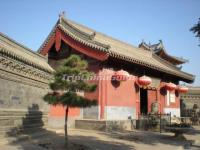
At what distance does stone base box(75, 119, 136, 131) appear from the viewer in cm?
1478

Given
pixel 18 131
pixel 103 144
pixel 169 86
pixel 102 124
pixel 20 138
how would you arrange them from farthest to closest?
pixel 169 86 → pixel 102 124 → pixel 103 144 → pixel 18 131 → pixel 20 138

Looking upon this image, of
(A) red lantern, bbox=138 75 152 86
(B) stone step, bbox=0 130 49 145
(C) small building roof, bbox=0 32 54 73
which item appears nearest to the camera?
(B) stone step, bbox=0 130 49 145

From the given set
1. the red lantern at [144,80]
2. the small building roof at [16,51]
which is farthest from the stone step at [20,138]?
the red lantern at [144,80]

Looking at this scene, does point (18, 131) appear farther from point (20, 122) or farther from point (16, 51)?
point (16, 51)

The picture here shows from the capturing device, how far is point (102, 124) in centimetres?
1480

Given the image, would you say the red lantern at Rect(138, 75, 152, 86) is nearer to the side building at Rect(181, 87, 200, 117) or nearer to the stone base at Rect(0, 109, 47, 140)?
the stone base at Rect(0, 109, 47, 140)

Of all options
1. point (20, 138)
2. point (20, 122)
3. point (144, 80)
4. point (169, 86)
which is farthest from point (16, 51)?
point (169, 86)

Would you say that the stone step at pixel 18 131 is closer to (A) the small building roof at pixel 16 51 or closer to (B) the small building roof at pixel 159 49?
(A) the small building roof at pixel 16 51

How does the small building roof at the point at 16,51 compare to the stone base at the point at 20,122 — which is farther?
the small building roof at the point at 16,51

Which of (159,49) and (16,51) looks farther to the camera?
(159,49)

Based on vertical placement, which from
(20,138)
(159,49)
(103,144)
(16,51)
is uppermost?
(159,49)

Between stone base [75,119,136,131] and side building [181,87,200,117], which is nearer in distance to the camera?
stone base [75,119,136,131]

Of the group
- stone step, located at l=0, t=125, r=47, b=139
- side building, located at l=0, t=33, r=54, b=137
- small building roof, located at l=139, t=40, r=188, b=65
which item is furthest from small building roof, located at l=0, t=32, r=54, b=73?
small building roof, located at l=139, t=40, r=188, b=65

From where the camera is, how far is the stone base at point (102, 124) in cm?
1478
